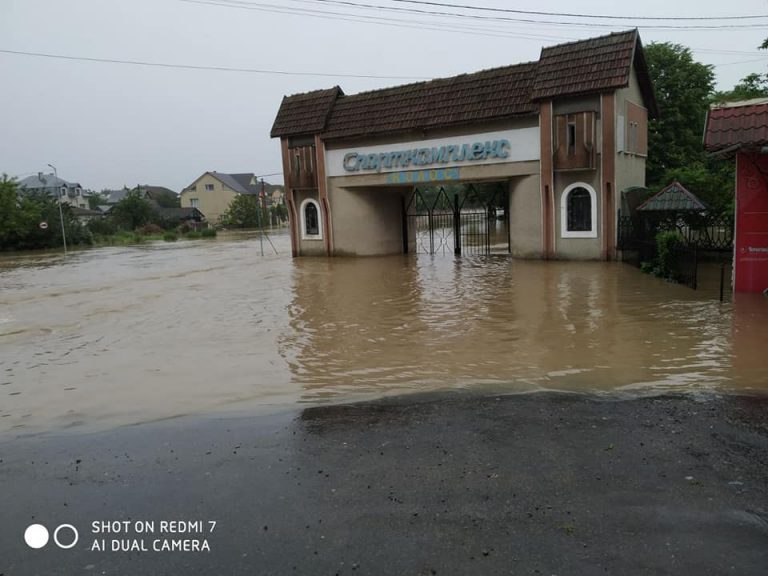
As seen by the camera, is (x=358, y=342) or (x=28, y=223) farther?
(x=28, y=223)

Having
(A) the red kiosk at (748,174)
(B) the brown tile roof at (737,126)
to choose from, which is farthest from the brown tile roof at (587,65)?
(B) the brown tile roof at (737,126)

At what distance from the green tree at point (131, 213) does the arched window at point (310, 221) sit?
159ft

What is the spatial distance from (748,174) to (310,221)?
19.9m

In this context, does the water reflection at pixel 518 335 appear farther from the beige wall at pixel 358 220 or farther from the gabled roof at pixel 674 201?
the beige wall at pixel 358 220

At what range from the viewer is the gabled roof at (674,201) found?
18625 mm

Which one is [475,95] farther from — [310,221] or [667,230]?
[310,221]

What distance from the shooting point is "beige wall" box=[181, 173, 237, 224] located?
91.3m

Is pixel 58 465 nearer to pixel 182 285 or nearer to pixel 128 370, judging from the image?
pixel 128 370

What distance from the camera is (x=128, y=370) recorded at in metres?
9.35

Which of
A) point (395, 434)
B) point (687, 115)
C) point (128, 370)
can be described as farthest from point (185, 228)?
point (395, 434)

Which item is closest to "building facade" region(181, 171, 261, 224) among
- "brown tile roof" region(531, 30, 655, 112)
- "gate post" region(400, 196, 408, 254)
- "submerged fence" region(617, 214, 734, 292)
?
"gate post" region(400, 196, 408, 254)

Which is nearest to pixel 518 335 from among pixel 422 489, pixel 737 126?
pixel 737 126

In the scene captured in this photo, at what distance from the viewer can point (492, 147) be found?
22.9 metres

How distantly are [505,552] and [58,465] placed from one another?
413cm
